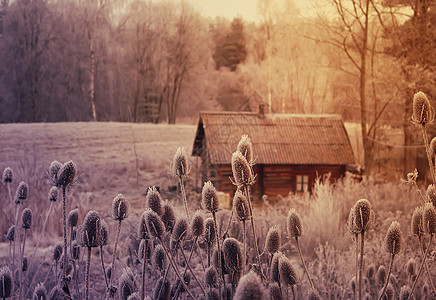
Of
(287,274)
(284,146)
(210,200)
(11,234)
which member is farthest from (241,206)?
(284,146)

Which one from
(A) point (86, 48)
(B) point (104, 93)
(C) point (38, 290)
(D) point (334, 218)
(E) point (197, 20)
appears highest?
(E) point (197, 20)

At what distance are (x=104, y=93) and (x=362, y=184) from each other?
7.56 meters

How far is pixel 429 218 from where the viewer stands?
0.94 m

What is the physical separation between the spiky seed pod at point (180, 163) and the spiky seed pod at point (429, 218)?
1.73 feet

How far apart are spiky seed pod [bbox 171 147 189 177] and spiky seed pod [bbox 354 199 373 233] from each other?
373 mm

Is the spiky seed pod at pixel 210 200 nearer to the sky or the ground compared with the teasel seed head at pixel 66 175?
nearer to the ground

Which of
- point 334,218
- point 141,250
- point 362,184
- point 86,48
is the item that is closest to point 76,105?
point 86,48

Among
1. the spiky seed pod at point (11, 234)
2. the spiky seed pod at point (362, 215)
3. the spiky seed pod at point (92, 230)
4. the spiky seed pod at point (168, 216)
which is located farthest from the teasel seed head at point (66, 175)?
the spiky seed pod at point (11, 234)

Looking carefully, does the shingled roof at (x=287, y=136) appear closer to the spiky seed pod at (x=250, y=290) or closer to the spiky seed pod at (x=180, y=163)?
the spiky seed pod at (x=180, y=163)

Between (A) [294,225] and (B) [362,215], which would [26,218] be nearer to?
(A) [294,225]

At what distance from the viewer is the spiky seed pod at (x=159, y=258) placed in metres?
1.02

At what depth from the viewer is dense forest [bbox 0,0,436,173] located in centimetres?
611

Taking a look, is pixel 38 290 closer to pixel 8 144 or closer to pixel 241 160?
pixel 241 160

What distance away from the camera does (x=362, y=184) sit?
5.81 m
